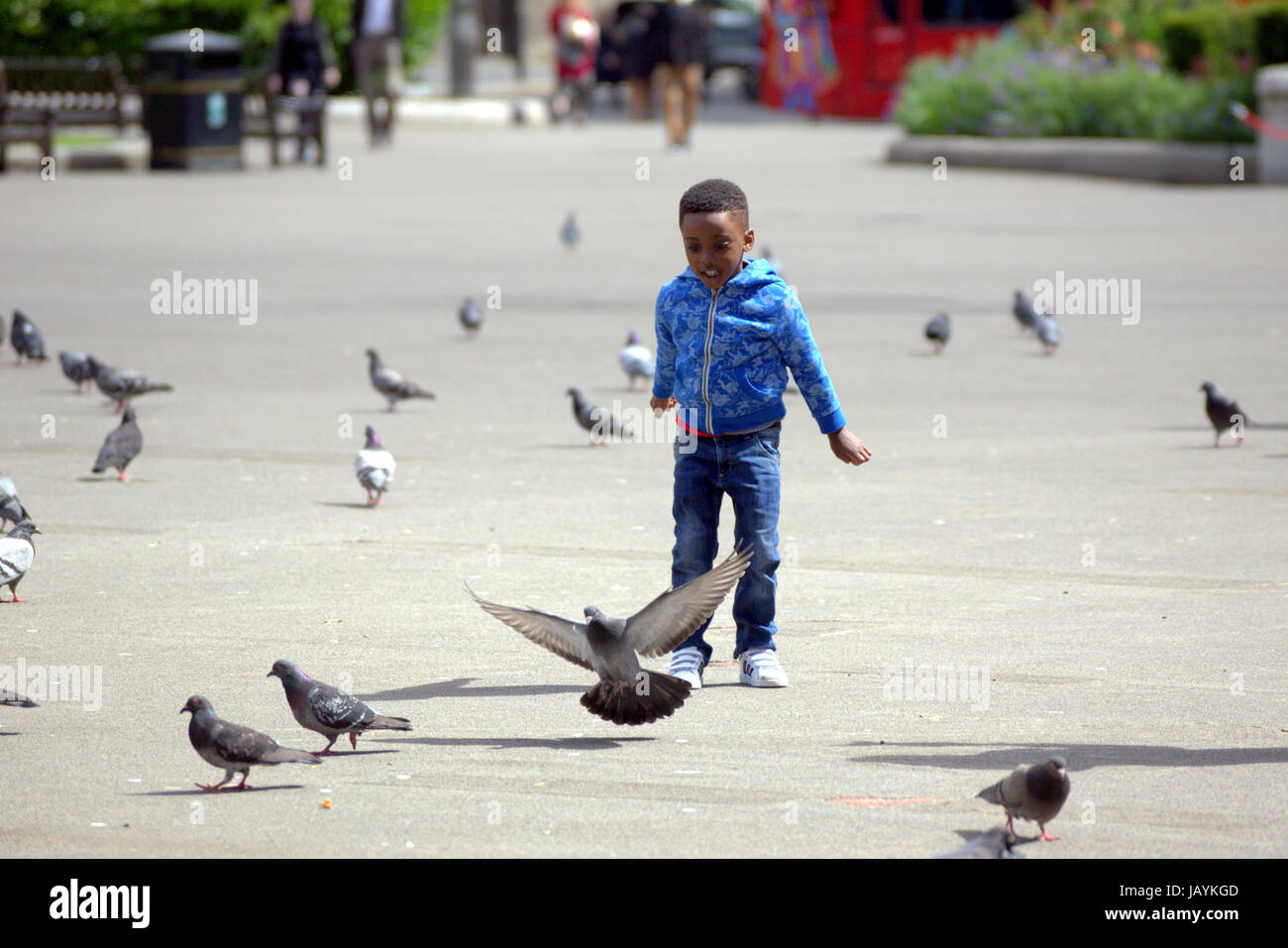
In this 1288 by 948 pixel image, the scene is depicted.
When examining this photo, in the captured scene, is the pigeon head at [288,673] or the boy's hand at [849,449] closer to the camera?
the pigeon head at [288,673]

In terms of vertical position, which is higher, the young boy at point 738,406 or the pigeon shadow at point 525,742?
the young boy at point 738,406

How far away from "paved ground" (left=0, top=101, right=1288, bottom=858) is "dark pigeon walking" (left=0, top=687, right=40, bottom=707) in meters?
0.11

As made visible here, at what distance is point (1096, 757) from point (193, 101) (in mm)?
25752

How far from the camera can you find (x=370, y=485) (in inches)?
376

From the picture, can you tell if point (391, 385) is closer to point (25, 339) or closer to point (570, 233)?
point (25, 339)

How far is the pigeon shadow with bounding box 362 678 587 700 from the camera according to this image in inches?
255

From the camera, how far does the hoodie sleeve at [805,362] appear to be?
21.6 feet

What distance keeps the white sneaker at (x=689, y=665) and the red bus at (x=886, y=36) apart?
37578 millimetres

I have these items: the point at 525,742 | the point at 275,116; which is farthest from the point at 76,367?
the point at 275,116

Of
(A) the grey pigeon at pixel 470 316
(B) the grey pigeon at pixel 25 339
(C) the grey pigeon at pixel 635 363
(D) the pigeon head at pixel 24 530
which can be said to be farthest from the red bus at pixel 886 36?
(D) the pigeon head at pixel 24 530

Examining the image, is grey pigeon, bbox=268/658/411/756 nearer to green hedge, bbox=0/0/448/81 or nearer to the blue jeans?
the blue jeans

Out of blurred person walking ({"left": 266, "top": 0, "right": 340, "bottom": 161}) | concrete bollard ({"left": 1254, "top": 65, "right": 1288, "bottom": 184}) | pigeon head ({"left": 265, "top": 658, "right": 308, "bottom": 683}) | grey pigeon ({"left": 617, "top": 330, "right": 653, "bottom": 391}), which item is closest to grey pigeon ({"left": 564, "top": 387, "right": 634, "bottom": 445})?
grey pigeon ({"left": 617, "top": 330, "right": 653, "bottom": 391})

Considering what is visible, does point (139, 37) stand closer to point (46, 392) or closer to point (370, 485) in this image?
point (46, 392)

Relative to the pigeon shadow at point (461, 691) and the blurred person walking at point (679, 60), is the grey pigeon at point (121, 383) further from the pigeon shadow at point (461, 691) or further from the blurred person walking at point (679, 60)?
the blurred person walking at point (679, 60)
